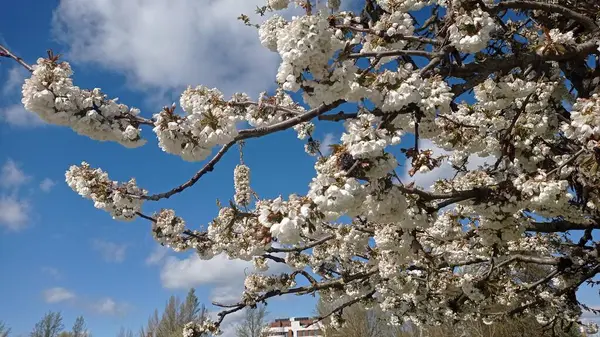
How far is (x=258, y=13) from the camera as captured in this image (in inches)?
199

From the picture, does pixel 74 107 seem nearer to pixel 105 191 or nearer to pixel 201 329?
pixel 105 191

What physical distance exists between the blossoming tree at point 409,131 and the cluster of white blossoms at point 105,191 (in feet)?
0.05

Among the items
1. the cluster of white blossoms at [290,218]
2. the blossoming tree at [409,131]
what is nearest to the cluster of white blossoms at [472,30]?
the blossoming tree at [409,131]

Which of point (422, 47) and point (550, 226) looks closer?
point (422, 47)

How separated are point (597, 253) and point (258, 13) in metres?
5.09

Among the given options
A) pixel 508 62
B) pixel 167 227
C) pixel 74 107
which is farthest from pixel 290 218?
pixel 167 227

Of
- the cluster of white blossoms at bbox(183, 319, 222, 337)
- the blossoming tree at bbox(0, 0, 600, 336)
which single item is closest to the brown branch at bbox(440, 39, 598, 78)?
the blossoming tree at bbox(0, 0, 600, 336)

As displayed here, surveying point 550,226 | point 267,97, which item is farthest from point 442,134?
point 550,226

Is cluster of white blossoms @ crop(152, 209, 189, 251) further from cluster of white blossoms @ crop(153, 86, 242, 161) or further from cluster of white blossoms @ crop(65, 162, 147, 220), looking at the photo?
cluster of white blossoms @ crop(153, 86, 242, 161)

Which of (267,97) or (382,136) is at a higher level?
(267,97)

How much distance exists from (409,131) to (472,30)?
83 cm

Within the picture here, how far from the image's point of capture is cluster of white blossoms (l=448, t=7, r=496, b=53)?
9.82 feet

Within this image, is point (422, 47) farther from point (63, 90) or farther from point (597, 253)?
point (597, 253)

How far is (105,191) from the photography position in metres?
4.51
